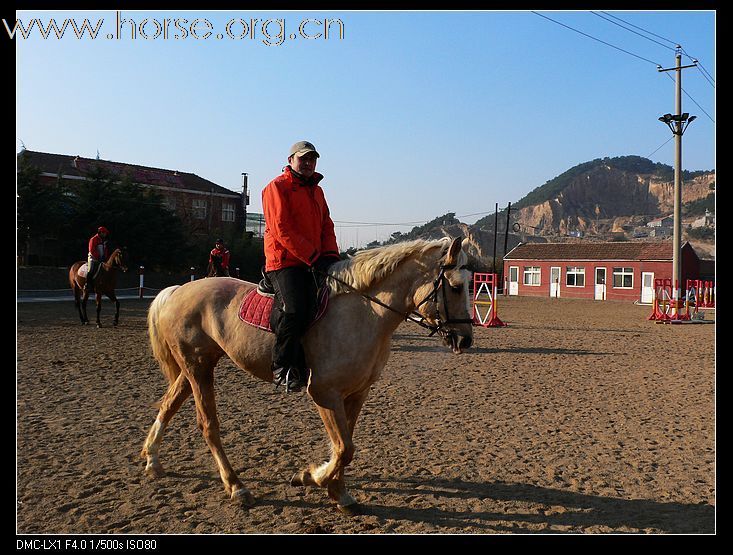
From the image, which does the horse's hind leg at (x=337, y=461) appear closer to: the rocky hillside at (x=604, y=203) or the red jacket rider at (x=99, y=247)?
the red jacket rider at (x=99, y=247)

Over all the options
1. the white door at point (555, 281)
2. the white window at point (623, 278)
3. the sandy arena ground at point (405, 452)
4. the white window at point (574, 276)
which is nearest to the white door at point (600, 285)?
the white window at point (623, 278)

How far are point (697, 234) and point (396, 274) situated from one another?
4553 inches

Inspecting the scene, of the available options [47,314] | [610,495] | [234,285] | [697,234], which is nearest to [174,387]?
[234,285]

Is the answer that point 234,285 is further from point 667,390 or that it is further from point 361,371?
point 667,390

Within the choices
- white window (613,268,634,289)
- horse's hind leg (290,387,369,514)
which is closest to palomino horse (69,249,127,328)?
horse's hind leg (290,387,369,514)

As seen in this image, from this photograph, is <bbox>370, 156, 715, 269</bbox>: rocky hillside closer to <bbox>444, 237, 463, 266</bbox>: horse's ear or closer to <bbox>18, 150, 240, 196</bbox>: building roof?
<bbox>18, 150, 240, 196</bbox>: building roof

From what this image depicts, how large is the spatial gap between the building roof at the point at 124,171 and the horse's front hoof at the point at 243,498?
117 ft

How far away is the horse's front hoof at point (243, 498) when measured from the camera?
3.99 m

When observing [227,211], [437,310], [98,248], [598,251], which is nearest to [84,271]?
[98,248]

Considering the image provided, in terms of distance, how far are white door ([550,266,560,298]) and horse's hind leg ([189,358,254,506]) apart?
144 ft

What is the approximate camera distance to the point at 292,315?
3.95 meters

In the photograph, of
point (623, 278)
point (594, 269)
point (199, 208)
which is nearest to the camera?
point (623, 278)

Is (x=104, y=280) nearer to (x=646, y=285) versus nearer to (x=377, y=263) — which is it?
(x=377, y=263)

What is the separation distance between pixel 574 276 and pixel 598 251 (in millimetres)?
2638
